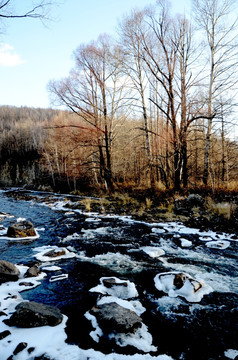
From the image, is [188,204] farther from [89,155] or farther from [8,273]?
[8,273]

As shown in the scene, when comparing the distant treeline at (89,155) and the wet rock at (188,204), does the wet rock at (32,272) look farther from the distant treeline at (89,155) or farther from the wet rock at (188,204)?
the distant treeline at (89,155)

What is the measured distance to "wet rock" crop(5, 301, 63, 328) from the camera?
3.07 metres

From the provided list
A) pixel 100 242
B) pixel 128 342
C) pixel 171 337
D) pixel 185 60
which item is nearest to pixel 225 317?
pixel 171 337

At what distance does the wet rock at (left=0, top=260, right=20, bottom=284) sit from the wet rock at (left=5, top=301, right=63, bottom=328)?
4.87 ft

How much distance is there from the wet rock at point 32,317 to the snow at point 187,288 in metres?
2.06

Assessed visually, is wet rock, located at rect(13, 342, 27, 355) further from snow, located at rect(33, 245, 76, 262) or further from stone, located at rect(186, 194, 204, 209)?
stone, located at rect(186, 194, 204, 209)

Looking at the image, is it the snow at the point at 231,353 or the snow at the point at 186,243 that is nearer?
the snow at the point at 231,353

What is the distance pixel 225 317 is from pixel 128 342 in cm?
168

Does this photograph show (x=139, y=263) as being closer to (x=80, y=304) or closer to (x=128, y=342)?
(x=80, y=304)

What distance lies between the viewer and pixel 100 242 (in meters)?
7.11

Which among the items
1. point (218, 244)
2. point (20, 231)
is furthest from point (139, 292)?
point (20, 231)

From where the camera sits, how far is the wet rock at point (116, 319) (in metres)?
3.09

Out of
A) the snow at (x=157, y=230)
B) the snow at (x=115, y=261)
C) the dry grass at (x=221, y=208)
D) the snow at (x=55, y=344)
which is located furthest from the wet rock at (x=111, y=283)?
the dry grass at (x=221, y=208)

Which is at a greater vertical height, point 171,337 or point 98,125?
point 98,125
